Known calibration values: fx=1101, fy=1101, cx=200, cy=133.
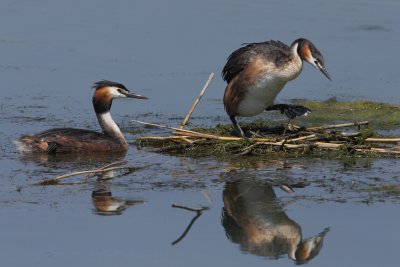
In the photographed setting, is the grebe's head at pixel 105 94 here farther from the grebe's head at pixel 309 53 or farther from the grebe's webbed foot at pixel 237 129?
the grebe's head at pixel 309 53

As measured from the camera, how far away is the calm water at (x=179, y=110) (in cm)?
887

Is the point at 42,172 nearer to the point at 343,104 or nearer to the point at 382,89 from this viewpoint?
the point at 343,104

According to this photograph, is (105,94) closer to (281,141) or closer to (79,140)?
(79,140)

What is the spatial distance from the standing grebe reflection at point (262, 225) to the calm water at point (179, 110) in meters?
0.02

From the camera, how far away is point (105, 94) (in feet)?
39.6

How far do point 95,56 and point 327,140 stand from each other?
5.37 metres

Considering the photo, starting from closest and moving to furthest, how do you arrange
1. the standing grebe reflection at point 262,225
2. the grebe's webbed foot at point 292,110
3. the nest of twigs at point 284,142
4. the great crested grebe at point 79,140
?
the standing grebe reflection at point 262,225, the nest of twigs at point 284,142, the great crested grebe at point 79,140, the grebe's webbed foot at point 292,110

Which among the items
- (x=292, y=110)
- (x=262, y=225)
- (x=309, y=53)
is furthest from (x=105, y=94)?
(x=262, y=225)

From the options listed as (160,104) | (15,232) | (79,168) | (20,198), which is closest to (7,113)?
(160,104)

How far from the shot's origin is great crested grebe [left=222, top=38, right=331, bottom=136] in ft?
37.5

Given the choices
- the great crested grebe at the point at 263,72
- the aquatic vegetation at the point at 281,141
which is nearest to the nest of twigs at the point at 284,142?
the aquatic vegetation at the point at 281,141

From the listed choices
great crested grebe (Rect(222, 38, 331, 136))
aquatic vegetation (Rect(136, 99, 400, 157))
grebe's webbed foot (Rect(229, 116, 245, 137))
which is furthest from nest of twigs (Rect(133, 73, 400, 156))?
great crested grebe (Rect(222, 38, 331, 136))

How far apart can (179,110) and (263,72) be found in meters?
2.06

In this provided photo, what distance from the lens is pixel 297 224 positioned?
29.3ft
